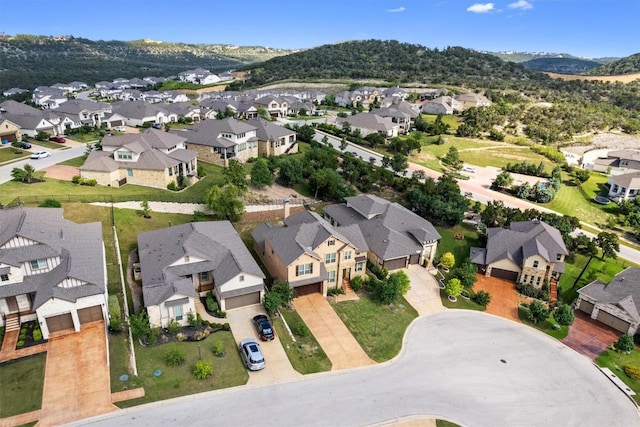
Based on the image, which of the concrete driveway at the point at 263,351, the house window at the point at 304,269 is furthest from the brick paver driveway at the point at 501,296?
Result: the concrete driveway at the point at 263,351

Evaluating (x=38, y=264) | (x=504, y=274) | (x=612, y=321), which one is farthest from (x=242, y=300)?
(x=612, y=321)

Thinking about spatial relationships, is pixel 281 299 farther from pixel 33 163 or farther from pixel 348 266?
pixel 33 163

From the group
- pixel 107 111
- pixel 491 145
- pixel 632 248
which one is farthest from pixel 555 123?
pixel 107 111

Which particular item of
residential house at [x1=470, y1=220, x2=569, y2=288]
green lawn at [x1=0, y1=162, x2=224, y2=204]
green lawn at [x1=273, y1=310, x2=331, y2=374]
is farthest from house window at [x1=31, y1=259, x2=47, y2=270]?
residential house at [x1=470, y1=220, x2=569, y2=288]

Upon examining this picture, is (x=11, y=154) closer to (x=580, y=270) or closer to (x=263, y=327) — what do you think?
(x=263, y=327)

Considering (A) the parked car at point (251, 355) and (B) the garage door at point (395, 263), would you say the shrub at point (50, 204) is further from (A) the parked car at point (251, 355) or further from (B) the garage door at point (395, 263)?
(B) the garage door at point (395, 263)

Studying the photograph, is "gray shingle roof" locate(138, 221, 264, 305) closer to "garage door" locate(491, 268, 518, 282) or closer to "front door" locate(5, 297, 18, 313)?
"front door" locate(5, 297, 18, 313)
